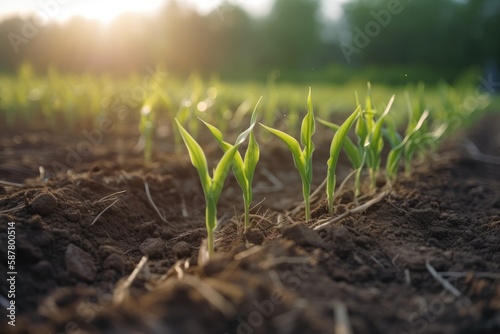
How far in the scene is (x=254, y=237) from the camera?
182 centimetres

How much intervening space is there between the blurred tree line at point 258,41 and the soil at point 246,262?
19.8 metres

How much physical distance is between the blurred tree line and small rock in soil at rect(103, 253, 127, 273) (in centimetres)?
2033

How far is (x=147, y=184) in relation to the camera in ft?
8.71

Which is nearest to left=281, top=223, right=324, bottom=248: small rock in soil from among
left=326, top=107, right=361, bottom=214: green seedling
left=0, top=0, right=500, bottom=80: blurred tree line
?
left=326, top=107, right=361, bottom=214: green seedling

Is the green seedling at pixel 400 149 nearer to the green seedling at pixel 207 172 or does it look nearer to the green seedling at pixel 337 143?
the green seedling at pixel 337 143

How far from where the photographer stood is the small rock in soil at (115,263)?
68.2 inches

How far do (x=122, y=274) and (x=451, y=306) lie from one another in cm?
109

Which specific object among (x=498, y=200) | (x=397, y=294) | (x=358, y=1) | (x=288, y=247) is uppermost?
(x=358, y=1)

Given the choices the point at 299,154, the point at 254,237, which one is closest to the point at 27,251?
the point at 254,237

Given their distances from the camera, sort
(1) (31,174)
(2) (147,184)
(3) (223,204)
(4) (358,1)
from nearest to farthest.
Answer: (2) (147,184) < (3) (223,204) < (1) (31,174) < (4) (358,1)

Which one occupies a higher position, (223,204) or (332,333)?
(332,333)

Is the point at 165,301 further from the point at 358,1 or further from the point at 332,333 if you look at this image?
the point at 358,1

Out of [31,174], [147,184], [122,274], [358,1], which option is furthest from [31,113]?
[358,1]

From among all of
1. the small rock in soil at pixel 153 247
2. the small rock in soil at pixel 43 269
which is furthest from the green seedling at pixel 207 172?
the small rock in soil at pixel 43 269
